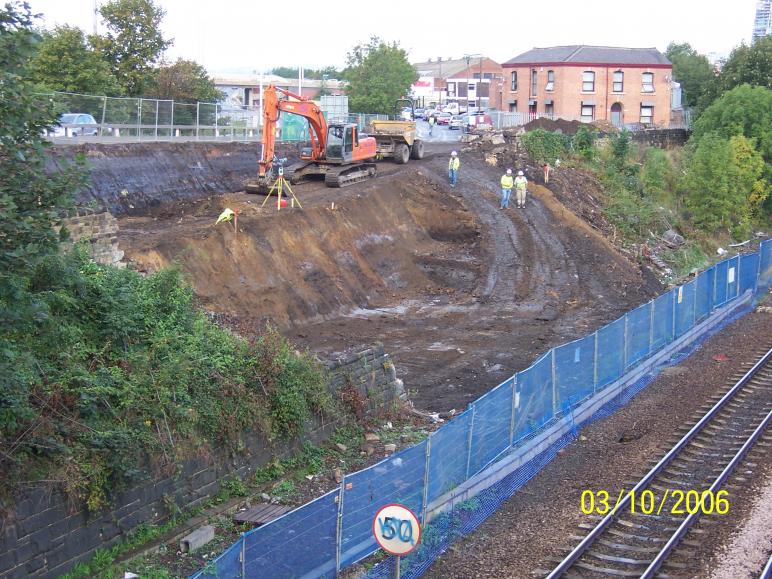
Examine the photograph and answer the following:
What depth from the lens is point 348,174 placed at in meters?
34.4

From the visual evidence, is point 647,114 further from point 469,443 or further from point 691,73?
point 469,443

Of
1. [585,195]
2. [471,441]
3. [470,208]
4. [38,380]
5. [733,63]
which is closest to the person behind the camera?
[38,380]

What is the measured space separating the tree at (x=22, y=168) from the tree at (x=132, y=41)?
1437 inches

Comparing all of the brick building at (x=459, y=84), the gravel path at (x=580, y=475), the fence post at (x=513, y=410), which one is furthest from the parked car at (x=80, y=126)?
the brick building at (x=459, y=84)

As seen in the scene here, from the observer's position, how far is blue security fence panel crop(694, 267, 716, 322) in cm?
2550

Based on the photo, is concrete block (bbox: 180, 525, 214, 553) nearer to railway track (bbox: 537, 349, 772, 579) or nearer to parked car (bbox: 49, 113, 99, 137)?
railway track (bbox: 537, 349, 772, 579)

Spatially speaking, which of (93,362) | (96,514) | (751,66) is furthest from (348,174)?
(751,66)

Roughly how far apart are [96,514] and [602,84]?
199 feet

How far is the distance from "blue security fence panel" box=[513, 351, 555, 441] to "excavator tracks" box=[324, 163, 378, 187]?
18.8 meters

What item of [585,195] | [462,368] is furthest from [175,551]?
[585,195]

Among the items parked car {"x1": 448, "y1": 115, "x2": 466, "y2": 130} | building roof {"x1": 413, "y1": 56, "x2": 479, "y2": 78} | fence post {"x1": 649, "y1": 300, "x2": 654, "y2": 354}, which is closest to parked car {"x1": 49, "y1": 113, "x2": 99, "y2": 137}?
fence post {"x1": 649, "y1": 300, "x2": 654, "y2": 354}

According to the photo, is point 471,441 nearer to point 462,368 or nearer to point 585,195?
point 462,368

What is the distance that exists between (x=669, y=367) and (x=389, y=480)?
12993 millimetres

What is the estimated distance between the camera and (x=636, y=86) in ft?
216
